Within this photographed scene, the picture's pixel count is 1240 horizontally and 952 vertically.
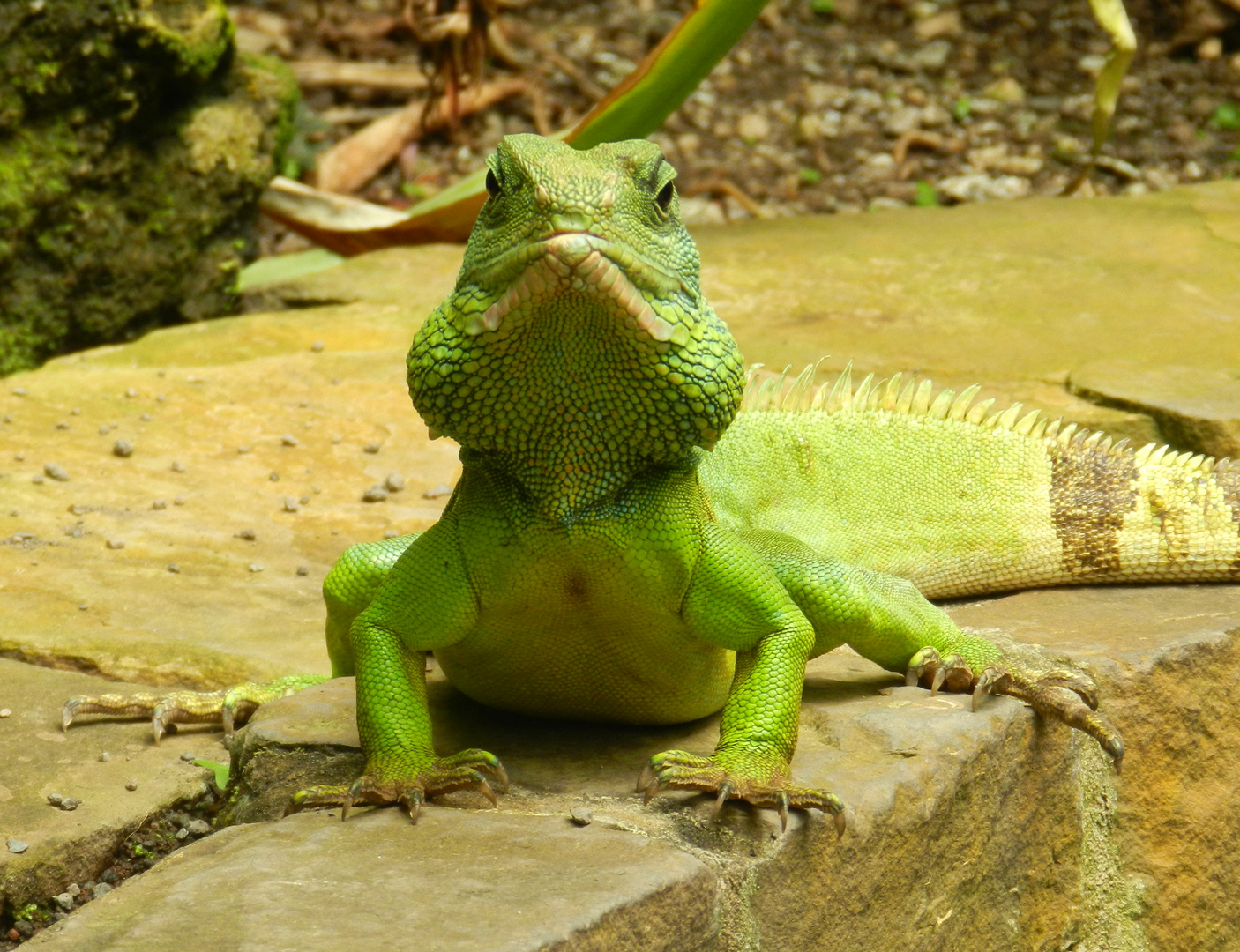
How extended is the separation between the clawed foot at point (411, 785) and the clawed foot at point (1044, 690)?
126cm

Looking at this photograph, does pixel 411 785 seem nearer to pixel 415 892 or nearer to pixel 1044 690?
Result: pixel 415 892

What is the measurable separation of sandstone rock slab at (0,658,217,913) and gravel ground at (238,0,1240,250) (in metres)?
7.28

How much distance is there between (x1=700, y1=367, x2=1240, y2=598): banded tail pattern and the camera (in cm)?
456

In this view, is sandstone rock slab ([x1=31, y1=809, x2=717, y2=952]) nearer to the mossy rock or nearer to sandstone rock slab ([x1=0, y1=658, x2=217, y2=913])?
sandstone rock slab ([x1=0, y1=658, x2=217, y2=913])

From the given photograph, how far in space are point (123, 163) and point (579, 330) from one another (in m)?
5.90

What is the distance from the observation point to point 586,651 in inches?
131

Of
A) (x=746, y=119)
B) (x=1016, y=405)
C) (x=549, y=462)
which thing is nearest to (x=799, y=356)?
(x=1016, y=405)

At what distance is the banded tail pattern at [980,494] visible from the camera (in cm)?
456

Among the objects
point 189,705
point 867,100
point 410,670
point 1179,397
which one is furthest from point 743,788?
point 867,100

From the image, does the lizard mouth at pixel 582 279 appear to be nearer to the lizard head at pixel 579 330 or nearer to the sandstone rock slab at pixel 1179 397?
the lizard head at pixel 579 330

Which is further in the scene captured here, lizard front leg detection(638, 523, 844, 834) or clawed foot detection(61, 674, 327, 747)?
clawed foot detection(61, 674, 327, 747)

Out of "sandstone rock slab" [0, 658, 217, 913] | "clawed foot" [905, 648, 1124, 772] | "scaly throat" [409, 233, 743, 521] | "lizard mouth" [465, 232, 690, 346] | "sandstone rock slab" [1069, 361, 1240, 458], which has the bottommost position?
"sandstone rock slab" [0, 658, 217, 913]

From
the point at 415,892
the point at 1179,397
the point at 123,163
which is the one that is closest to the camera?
the point at 415,892

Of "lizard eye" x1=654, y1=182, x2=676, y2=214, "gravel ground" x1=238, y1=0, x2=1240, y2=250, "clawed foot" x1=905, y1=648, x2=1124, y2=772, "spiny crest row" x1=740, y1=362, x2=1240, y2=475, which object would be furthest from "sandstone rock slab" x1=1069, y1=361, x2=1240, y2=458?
"gravel ground" x1=238, y1=0, x2=1240, y2=250
